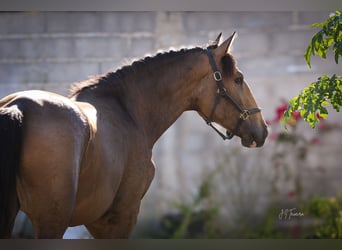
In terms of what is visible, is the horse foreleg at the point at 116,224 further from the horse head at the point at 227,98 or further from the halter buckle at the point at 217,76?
the halter buckle at the point at 217,76

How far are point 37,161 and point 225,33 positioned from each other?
2.85 meters

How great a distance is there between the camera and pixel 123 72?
3.84 meters

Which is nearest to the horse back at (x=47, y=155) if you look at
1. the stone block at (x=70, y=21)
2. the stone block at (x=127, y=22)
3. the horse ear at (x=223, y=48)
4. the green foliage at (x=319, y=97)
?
the green foliage at (x=319, y=97)

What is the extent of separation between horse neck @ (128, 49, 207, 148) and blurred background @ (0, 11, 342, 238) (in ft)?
3.96

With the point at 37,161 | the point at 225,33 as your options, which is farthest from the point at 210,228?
the point at 37,161

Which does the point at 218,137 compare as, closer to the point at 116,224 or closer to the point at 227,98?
the point at 227,98

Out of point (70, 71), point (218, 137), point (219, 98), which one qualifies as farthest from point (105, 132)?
point (218, 137)

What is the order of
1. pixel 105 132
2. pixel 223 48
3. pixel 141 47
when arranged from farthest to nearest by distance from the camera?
pixel 141 47, pixel 223 48, pixel 105 132

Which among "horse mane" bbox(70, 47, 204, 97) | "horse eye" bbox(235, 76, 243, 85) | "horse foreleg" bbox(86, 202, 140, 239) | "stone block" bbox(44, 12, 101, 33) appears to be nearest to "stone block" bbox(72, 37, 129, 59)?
"stone block" bbox(44, 12, 101, 33)

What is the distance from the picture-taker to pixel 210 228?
5.41 metres

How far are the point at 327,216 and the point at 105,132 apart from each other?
8.55 feet

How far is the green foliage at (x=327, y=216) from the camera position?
16.6ft

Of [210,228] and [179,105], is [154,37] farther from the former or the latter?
[210,228]

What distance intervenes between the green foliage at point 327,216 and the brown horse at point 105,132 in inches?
55.5
